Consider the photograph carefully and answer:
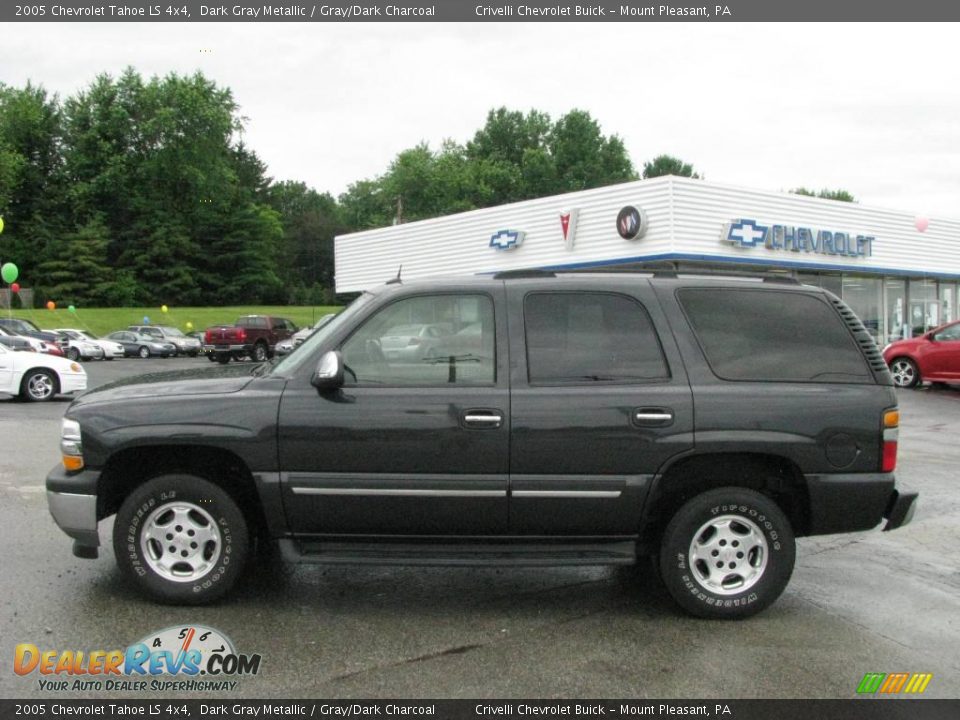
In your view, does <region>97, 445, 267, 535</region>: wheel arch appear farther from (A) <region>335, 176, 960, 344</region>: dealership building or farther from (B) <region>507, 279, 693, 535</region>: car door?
(A) <region>335, 176, 960, 344</region>: dealership building

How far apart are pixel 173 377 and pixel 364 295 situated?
1271 millimetres

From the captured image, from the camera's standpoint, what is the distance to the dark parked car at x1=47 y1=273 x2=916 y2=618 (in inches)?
Result: 181

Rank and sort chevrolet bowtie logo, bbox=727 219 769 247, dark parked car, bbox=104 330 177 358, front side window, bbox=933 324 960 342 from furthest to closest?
1. dark parked car, bbox=104 330 177 358
2. chevrolet bowtie logo, bbox=727 219 769 247
3. front side window, bbox=933 324 960 342

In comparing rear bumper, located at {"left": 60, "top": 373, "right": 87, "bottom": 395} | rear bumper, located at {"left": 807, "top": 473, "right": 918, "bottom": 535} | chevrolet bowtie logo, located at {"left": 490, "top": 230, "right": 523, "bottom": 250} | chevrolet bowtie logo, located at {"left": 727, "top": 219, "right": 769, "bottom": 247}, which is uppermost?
chevrolet bowtie logo, located at {"left": 490, "top": 230, "right": 523, "bottom": 250}

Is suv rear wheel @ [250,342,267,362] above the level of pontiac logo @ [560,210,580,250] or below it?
below

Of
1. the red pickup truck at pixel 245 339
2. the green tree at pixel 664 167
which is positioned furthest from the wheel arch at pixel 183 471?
the green tree at pixel 664 167

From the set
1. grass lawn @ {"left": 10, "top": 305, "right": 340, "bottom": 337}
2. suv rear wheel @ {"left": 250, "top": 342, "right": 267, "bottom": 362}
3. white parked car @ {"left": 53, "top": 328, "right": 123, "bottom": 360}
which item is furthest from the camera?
grass lawn @ {"left": 10, "top": 305, "right": 340, "bottom": 337}

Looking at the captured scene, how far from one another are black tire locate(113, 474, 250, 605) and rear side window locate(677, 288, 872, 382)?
9.14 ft

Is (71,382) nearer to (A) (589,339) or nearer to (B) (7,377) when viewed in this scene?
(B) (7,377)

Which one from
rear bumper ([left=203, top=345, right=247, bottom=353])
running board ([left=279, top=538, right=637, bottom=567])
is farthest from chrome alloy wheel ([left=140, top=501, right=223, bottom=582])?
rear bumper ([left=203, top=345, right=247, bottom=353])

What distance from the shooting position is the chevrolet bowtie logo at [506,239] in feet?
90.7

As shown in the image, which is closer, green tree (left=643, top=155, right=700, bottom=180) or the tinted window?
the tinted window

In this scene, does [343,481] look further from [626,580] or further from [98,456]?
[626,580]

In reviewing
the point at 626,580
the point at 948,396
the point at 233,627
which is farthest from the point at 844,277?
the point at 233,627
